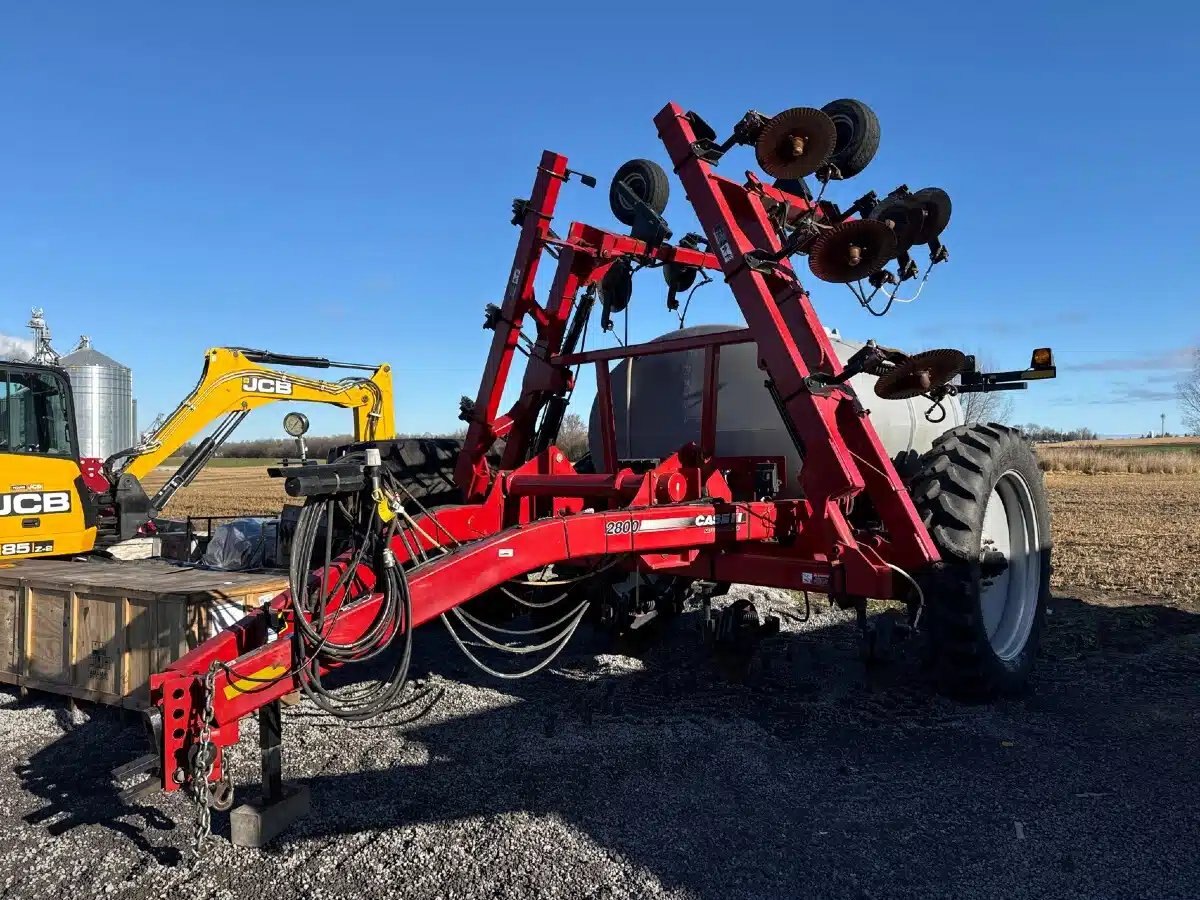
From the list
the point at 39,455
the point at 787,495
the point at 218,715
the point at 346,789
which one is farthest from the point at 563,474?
the point at 39,455

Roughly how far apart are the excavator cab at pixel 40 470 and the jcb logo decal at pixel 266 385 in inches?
67.3

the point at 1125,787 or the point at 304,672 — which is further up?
the point at 304,672

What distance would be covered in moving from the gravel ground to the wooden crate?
29 centimetres

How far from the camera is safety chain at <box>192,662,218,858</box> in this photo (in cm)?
301

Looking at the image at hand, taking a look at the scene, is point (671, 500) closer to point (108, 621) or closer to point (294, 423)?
point (294, 423)

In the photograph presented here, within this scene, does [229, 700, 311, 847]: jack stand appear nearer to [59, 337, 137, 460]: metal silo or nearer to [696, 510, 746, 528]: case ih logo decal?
[696, 510, 746, 528]: case ih logo decal

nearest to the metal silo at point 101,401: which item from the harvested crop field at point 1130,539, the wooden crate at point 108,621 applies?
the wooden crate at point 108,621

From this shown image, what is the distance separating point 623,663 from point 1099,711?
3156 mm

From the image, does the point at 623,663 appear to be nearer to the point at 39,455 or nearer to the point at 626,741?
the point at 626,741

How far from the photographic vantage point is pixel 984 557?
17.5 ft

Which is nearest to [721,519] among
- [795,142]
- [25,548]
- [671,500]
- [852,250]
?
[671,500]

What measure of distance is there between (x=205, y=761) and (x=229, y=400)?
6.58 meters

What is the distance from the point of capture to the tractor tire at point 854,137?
18.9 feet

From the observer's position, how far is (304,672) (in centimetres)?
335
